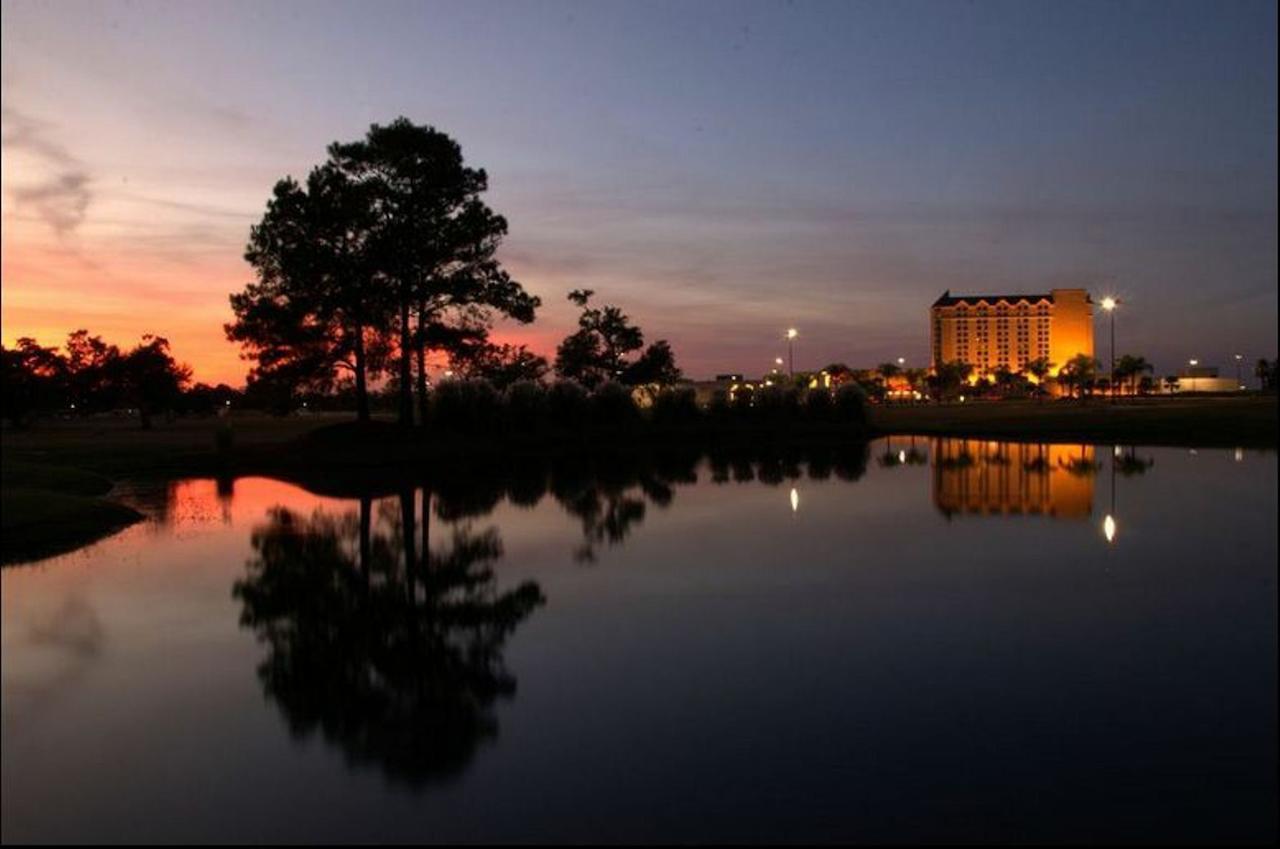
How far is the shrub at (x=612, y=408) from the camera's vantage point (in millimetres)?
49312

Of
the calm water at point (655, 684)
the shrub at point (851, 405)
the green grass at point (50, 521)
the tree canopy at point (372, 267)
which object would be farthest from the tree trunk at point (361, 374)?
the shrub at point (851, 405)

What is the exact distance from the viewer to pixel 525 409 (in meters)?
46.8

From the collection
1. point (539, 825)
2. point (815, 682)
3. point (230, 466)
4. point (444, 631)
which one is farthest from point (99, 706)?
point (230, 466)

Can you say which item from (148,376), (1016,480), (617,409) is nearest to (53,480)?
(1016,480)

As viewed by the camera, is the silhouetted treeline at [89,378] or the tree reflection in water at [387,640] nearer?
the tree reflection in water at [387,640]

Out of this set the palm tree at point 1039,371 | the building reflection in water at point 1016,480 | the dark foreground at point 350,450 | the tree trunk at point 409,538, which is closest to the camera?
the tree trunk at point 409,538

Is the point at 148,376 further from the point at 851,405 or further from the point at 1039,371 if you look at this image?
the point at 1039,371

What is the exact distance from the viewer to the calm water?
20.5 feet

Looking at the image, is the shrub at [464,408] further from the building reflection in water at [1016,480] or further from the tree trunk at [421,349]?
the building reflection in water at [1016,480]

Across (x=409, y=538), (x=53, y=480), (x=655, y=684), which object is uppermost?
(x=53, y=480)

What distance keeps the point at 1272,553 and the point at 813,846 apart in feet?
39.9

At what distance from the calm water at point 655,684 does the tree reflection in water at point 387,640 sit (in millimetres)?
54

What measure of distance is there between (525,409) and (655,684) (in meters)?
38.5

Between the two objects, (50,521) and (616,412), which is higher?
(616,412)
